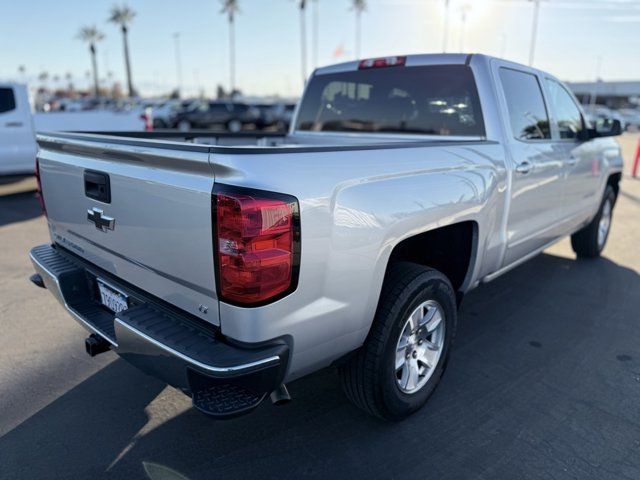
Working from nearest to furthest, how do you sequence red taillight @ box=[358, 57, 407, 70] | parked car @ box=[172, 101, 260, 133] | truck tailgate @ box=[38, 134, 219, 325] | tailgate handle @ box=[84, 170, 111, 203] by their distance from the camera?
truck tailgate @ box=[38, 134, 219, 325]
tailgate handle @ box=[84, 170, 111, 203]
red taillight @ box=[358, 57, 407, 70]
parked car @ box=[172, 101, 260, 133]

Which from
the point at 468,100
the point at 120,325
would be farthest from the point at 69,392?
the point at 468,100

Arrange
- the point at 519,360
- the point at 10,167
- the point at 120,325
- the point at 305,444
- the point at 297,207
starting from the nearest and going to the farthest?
the point at 297,207, the point at 120,325, the point at 305,444, the point at 519,360, the point at 10,167

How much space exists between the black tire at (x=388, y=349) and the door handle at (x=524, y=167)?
1.23m

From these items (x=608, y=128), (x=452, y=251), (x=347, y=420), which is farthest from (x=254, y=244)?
(x=608, y=128)

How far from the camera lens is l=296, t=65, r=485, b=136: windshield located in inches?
142

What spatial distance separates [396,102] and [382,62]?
355 mm

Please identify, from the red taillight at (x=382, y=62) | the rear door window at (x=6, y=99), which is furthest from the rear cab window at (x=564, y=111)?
the rear door window at (x=6, y=99)

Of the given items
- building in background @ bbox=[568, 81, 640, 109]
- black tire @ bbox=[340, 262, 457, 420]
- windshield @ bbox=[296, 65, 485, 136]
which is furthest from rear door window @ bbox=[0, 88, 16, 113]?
building in background @ bbox=[568, 81, 640, 109]

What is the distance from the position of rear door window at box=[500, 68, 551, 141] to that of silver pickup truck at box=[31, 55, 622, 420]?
19 mm

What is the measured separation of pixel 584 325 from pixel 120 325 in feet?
11.8

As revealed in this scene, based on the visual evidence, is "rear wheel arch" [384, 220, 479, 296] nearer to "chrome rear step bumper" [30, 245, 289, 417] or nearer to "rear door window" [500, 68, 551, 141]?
"rear door window" [500, 68, 551, 141]

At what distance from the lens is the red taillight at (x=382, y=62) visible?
3961 millimetres

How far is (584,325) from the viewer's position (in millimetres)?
4082

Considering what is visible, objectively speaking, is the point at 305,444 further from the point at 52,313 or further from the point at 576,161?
the point at 576,161
